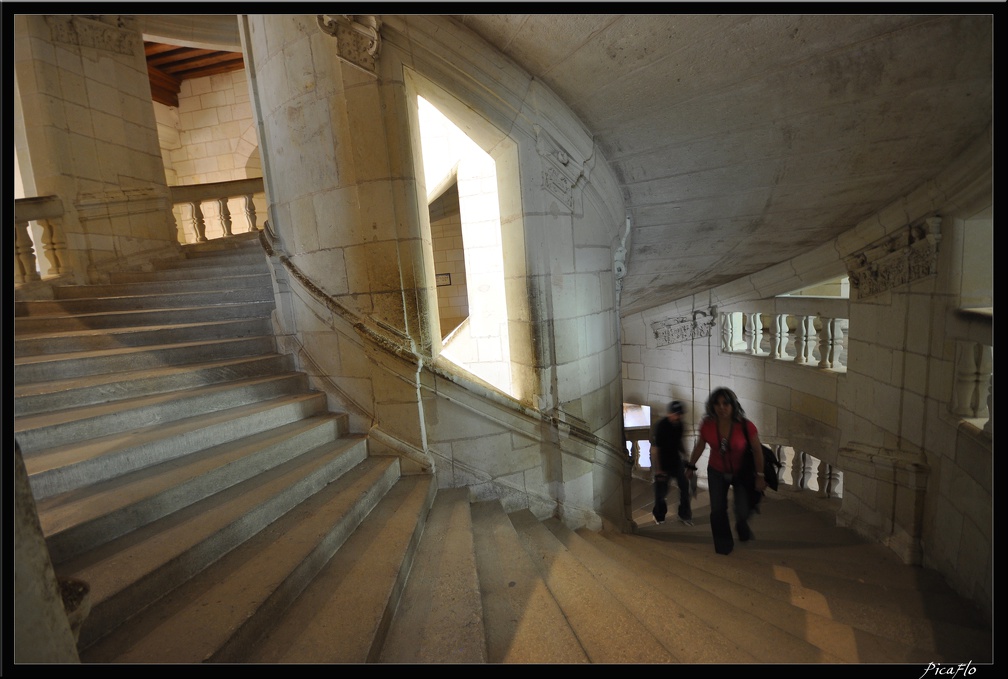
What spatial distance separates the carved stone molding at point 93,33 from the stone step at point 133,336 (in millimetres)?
3875

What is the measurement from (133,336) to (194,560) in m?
2.22

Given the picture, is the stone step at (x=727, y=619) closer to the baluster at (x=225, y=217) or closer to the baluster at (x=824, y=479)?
the baluster at (x=824, y=479)

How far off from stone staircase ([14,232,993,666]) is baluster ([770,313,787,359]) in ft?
6.96

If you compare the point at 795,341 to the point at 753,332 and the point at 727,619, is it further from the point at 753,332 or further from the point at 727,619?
the point at 727,619

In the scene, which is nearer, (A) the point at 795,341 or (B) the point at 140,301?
(B) the point at 140,301

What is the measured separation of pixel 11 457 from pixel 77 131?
5.78 meters

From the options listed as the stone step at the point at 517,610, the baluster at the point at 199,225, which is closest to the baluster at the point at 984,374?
the stone step at the point at 517,610

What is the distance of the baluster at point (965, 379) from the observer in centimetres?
230

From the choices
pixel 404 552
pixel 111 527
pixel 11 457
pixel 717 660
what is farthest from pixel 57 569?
pixel 717 660

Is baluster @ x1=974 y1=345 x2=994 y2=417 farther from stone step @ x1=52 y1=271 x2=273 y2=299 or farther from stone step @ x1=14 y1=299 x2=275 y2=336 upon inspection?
stone step @ x1=52 y1=271 x2=273 y2=299

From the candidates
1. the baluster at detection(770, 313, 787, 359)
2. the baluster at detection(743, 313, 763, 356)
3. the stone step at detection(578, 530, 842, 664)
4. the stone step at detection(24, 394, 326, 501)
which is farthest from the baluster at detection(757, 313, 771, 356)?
the stone step at detection(24, 394, 326, 501)

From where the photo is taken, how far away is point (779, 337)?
15.4 feet

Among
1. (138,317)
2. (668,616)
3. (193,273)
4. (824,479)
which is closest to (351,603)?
(668,616)

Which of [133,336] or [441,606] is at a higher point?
[133,336]
